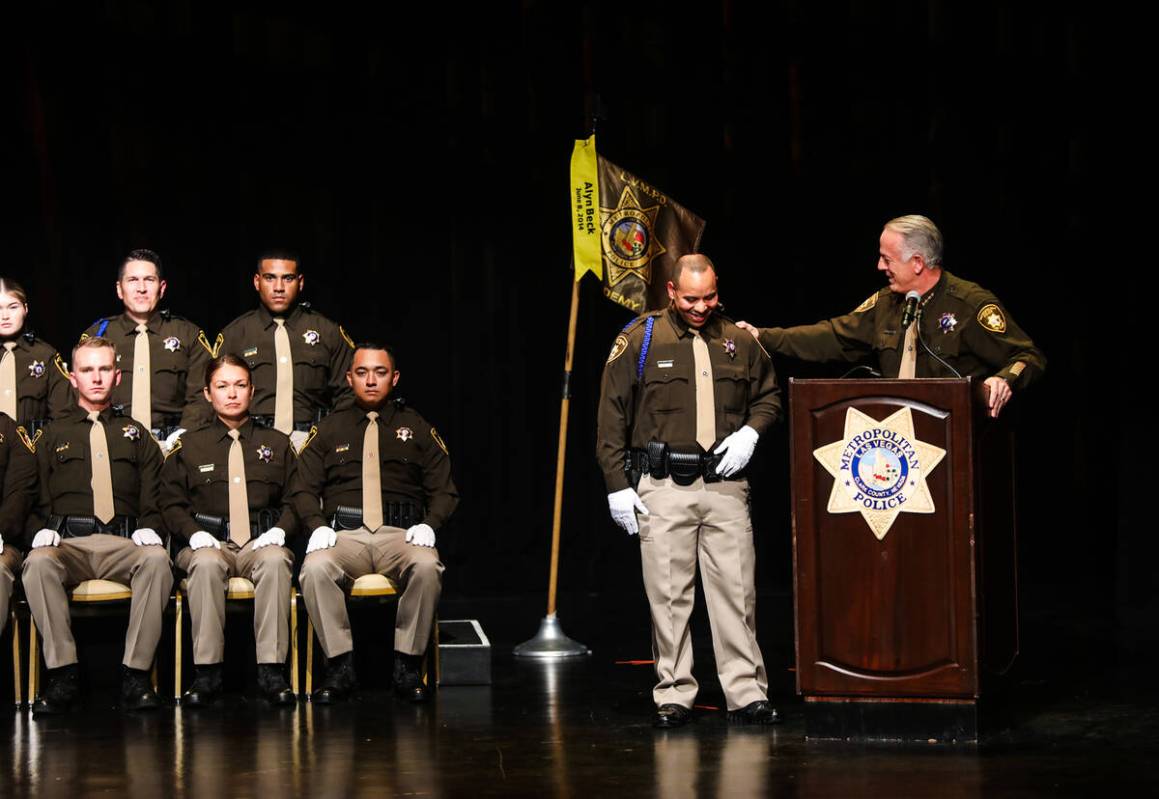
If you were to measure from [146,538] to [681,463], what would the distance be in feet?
6.22

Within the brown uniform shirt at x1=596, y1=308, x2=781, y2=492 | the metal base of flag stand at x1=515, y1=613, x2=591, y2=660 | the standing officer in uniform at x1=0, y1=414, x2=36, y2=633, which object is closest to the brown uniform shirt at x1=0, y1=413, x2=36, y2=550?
the standing officer in uniform at x1=0, y1=414, x2=36, y2=633

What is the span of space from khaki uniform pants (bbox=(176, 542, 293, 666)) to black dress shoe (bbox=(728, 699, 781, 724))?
1.58 m

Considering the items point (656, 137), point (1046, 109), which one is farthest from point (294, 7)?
point (1046, 109)

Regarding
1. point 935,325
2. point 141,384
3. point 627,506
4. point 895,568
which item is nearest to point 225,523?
point 141,384

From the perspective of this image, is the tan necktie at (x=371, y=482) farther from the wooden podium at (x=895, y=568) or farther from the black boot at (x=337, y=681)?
the wooden podium at (x=895, y=568)

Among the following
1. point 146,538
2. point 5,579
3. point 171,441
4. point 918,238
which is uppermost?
point 918,238

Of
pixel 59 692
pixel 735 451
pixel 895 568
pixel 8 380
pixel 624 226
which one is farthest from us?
pixel 624 226

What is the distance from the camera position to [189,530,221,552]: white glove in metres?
5.36

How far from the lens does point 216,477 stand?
18.3 ft

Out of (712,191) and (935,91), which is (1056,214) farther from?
(712,191)

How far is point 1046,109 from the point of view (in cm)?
791

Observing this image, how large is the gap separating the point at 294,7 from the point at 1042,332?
3.98m

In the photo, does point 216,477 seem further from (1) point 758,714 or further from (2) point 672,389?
(1) point 758,714

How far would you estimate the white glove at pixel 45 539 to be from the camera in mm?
5262
